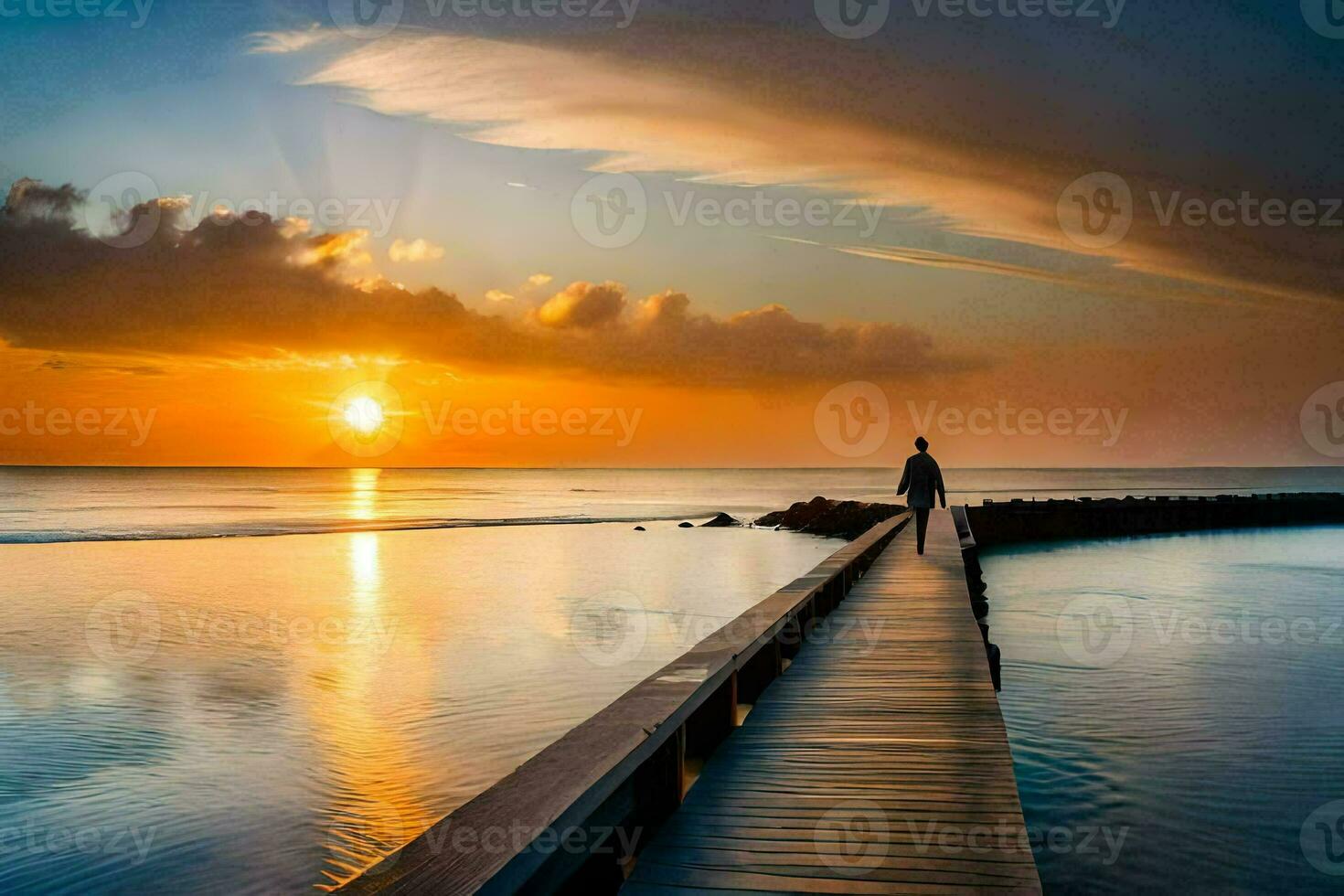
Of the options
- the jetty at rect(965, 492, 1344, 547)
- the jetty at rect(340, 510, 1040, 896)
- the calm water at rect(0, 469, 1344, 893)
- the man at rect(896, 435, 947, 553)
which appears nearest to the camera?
the jetty at rect(340, 510, 1040, 896)

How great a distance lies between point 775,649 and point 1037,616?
41.4ft

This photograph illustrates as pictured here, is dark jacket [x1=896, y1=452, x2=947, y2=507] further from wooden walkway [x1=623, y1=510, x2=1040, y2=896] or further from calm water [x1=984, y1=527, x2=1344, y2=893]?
wooden walkway [x1=623, y1=510, x2=1040, y2=896]

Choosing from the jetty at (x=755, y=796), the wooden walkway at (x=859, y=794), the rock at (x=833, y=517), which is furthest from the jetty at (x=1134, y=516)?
the jetty at (x=755, y=796)

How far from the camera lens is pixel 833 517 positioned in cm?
4306

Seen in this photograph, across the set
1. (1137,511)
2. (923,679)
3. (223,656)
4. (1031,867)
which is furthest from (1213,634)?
(1137,511)

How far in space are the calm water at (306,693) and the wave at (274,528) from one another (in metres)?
8.76

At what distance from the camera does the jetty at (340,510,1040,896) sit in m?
3.05

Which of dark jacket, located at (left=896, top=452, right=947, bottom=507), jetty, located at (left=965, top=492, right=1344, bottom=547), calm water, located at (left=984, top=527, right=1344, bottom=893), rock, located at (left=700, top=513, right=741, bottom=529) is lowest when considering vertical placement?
calm water, located at (left=984, top=527, right=1344, bottom=893)

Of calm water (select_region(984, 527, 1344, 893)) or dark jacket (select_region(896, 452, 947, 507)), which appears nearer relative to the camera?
calm water (select_region(984, 527, 1344, 893))

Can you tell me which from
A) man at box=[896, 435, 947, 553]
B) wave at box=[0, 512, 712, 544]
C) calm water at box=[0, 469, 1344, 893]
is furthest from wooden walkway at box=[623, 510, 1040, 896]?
wave at box=[0, 512, 712, 544]

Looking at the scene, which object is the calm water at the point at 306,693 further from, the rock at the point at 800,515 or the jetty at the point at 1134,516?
the rock at the point at 800,515

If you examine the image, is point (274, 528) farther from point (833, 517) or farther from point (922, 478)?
point (922, 478)

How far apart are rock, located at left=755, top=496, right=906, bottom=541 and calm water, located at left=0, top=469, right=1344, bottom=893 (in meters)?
9.09

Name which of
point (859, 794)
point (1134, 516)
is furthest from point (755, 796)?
point (1134, 516)
